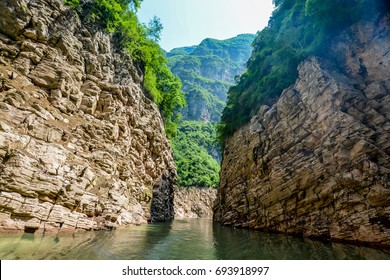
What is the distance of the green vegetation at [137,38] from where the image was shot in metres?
23.1

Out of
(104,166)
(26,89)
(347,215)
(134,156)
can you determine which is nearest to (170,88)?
(134,156)

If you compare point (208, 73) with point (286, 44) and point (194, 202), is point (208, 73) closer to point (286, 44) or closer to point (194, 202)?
point (194, 202)

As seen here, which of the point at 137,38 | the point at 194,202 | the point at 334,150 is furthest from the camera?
the point at 194,202

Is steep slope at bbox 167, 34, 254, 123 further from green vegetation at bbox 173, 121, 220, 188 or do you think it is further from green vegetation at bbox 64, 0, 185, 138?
green vegetation at bbox 64, 0, 185, 138

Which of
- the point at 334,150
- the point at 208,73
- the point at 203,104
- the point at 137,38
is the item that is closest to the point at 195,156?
the point at 203,104

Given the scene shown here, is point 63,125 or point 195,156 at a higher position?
point 195,156

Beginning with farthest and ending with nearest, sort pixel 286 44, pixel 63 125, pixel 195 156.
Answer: pixel 195 156
pixel 286 44
pixel 63 125

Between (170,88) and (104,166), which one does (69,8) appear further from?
(170,88)

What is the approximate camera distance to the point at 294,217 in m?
15.7

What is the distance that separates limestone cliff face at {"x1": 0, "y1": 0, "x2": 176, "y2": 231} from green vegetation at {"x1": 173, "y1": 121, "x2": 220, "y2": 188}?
3270 centimetres

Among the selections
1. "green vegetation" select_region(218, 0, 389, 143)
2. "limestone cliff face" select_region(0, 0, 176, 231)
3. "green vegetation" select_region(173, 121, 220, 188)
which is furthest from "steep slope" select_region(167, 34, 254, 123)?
"limestone cliff face" select_region(0, 0, 176, 231)

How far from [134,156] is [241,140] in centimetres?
1113

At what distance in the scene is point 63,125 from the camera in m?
16.0

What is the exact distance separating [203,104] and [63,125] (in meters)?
103
